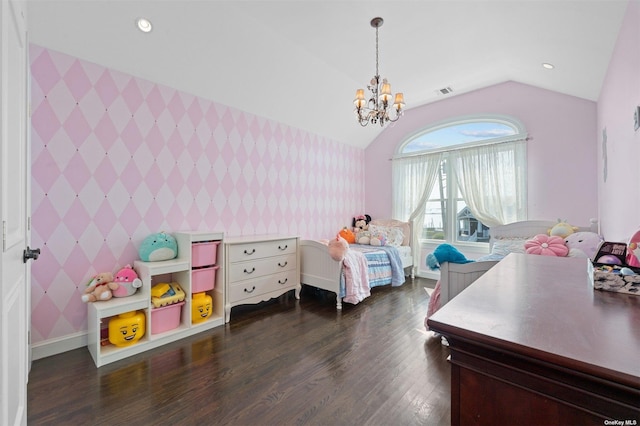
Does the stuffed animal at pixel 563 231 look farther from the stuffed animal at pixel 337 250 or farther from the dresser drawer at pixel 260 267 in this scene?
the dresser drawer at pixel 260 267

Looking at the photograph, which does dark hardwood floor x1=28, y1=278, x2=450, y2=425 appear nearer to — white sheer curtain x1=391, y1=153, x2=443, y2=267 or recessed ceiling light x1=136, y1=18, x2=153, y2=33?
white sheer curtain x1=391, y1=153, x2=443, y2=267

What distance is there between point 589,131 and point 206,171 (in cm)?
459

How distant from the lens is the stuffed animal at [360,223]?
4.96m

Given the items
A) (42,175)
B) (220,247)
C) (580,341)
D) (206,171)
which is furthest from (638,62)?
(42,175)

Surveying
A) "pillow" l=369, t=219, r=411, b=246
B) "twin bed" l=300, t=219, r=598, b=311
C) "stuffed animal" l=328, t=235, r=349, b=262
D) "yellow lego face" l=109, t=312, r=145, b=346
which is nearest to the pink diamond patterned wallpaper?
"yellow lego face" l=109, t=312, r=145, b=346

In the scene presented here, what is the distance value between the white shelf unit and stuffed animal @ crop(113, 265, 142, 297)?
0.04 meters

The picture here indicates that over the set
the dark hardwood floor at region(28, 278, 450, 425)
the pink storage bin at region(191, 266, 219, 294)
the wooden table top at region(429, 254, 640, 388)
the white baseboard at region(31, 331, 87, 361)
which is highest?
the wooden table top at region(429, 254, 640, 388)

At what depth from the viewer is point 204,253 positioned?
2.73m

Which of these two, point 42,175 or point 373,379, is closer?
point 373,379

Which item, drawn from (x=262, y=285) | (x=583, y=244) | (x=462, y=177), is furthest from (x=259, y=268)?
(x=462, y=177)

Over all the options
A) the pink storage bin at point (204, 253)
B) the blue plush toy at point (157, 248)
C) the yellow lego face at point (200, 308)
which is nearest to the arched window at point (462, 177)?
the pink storage bin at point (204, 253)

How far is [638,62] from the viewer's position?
1455mm

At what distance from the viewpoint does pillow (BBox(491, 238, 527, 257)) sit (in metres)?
3.24

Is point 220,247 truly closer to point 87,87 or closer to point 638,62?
point 87,87
